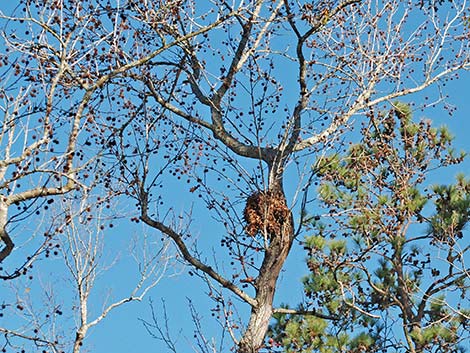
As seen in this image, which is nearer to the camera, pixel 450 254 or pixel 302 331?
pixel 450 254

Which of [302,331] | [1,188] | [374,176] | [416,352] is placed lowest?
[1,188]

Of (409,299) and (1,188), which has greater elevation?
(409,299)

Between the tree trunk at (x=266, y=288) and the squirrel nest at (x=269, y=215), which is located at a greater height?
the squirrel nest at (x=269, y=215)

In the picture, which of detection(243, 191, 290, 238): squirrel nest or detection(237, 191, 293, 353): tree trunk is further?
detection(243, 191, 290, 238): squirrel nest

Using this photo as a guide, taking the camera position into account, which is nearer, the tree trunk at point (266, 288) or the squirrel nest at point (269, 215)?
the tree trunk at point (266, 288)

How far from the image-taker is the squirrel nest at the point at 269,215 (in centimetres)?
604

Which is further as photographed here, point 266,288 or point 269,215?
point 269,215

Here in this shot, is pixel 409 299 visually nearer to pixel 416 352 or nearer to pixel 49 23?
pixel 416 352

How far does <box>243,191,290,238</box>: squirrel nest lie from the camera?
19.8ft

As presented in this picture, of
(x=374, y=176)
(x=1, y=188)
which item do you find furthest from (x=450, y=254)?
(x=1, y=188)

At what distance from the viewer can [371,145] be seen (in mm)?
8266

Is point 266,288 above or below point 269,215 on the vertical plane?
below

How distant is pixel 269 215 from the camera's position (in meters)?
6.05

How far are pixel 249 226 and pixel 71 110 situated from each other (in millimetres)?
1713
